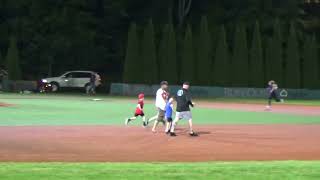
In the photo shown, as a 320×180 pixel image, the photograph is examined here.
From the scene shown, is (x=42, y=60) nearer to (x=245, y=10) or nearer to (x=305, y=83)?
(x=245, y=10)

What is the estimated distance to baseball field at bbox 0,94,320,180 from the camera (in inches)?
475

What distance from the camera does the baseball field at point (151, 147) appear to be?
39.6 feet

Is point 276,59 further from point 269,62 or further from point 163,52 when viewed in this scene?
point 163,52

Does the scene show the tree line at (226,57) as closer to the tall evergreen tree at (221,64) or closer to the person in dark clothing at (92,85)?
the tall evergreen tree at (221,64)

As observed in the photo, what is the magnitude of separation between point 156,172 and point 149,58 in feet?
153

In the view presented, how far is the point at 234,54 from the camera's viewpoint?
2232 inches

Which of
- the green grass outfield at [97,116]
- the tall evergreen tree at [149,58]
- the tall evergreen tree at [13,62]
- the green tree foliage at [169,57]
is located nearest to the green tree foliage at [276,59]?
the green tree foliage at [169,57]

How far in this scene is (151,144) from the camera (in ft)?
62.9

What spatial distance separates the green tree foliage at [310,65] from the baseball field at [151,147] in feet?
81.2

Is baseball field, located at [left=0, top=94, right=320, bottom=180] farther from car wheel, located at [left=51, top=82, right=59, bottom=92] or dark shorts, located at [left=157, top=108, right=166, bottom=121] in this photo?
car wheel, located at [left=51, top=82, right=59, bottom=92]

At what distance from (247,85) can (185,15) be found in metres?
14.4

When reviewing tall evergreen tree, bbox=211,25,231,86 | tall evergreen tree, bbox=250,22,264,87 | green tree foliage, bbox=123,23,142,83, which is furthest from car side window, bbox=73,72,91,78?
tall evergreen tree, bbox=250,22,264,87

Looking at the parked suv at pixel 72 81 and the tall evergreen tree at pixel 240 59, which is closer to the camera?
the tall evergreen tree at pixel 240 59

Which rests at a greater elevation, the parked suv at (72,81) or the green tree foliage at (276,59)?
the green tree foliage at (276,59)
